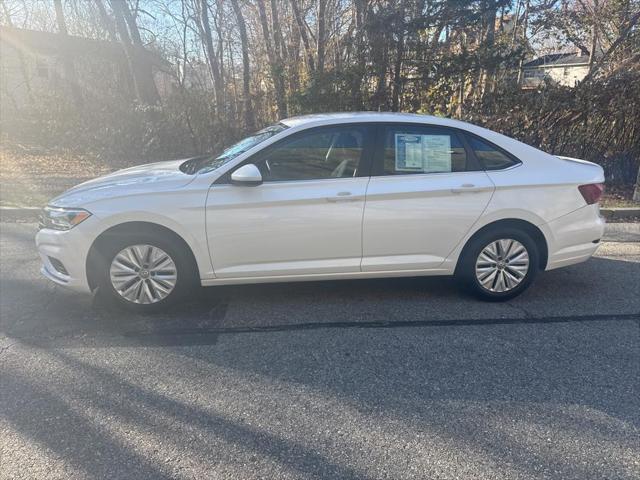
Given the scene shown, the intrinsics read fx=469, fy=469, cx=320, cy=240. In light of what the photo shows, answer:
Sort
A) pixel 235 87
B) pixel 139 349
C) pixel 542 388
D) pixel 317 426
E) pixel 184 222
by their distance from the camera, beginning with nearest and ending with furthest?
pixel 317 426, pixel 542 388, pixel 139 349, pixel 184 222, pixel 235 87

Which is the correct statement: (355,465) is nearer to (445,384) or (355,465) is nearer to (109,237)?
(445,384)

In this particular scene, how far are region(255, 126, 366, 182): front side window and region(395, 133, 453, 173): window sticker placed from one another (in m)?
0.35

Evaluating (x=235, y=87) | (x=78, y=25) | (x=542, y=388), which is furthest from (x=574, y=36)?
(x=78, y=25)

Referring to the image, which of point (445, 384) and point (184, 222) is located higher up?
point (184, 222)

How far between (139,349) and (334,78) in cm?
844

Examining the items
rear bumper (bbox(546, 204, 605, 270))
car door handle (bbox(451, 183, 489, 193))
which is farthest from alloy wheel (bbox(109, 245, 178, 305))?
rear bumper (bbox(546, 204, 605, 270))

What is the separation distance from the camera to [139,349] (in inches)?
135

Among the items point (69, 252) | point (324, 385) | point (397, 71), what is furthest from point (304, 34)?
point (324, 385)

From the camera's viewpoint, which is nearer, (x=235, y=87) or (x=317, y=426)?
(x=317, y=426)

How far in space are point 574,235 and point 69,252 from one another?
14.3 ft

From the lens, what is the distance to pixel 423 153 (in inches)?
163

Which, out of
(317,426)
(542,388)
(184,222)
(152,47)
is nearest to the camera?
(317,426)

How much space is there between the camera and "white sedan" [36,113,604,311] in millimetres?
3818

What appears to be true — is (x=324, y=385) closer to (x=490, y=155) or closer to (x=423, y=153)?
(x=423, y=153)
